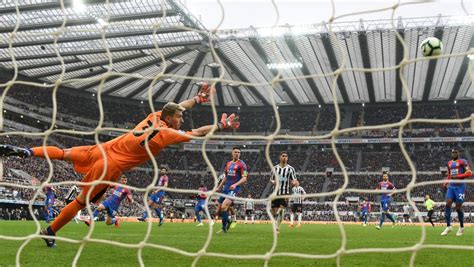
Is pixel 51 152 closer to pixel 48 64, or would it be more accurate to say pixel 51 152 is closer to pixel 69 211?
pixel 69 211

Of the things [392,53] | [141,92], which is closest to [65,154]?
[392,53]

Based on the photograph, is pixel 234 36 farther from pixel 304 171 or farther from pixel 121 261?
pixel 121 261

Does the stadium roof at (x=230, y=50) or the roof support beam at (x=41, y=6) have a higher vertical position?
the stadium roof at (x=230, y=50)

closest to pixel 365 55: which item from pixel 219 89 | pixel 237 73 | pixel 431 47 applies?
pixel 237 73

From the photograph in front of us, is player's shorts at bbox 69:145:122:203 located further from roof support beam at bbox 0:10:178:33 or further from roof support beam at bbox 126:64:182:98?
roof support beam at bbox 126:64:182:98

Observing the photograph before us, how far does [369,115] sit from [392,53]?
50.5 ft

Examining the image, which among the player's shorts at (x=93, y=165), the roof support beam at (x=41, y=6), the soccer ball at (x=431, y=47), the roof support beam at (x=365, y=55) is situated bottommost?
the player's shorts at (x=93, y=165)

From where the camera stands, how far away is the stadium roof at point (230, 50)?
83.5 feet

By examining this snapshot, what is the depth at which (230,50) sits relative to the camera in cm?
3097

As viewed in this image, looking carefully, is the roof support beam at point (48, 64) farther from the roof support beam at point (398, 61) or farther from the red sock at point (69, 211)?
the red sock at point (69, 211)

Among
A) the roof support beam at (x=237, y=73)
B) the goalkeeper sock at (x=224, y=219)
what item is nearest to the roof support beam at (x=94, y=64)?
the roof support beam at (x=237, y=73)

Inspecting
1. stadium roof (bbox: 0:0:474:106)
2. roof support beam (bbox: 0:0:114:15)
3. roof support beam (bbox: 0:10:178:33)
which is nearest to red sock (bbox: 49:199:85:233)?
stadium roof (bbox: 0:0:474:106)

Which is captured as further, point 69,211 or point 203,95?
point 69,211

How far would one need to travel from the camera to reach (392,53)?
30109 mm
